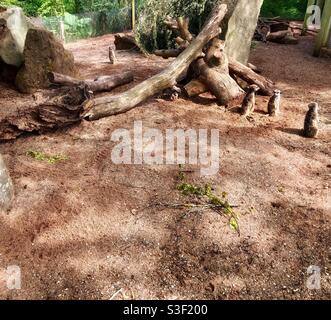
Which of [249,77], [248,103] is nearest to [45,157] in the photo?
[248,103]

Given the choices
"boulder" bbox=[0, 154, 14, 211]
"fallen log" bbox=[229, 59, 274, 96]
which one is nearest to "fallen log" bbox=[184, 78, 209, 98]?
"fallen log" bbox=[229, 59, 274, 96]

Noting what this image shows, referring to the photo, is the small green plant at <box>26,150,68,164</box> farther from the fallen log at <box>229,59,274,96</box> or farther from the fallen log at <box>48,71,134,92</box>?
the fallen log at <box>229,59,274,96</box>

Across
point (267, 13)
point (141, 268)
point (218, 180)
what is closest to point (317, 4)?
point (267, 13)

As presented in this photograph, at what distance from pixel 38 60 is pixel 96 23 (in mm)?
10789

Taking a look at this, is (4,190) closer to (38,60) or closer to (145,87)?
(145,87)

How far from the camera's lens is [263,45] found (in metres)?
11.2

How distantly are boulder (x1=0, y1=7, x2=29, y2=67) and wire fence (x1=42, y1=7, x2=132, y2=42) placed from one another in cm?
841

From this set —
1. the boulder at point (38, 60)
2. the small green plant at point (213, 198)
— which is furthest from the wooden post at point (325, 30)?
the small green plant at point (213, 198)

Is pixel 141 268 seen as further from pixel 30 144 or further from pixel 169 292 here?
pixel 30 144

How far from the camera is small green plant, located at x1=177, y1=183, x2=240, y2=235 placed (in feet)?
Answer: 11.1

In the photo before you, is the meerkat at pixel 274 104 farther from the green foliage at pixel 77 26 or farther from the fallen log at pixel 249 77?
the green foliage at pixel 77 26

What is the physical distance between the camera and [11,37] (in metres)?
6.88

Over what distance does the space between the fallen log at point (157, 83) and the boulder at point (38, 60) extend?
1915mm
